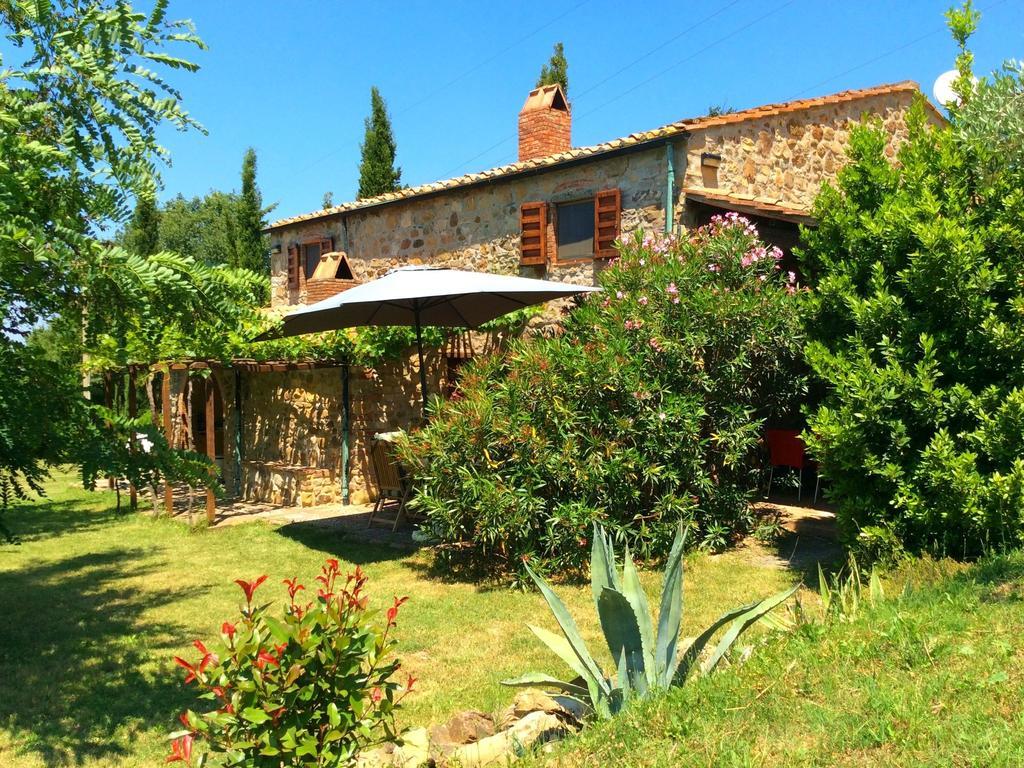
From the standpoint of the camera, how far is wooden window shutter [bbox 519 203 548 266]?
11.5 metres

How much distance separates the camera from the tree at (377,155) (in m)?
23.8

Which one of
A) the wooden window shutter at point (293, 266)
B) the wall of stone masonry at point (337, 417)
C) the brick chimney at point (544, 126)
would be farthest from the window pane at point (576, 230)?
the wooden window shutter at point (293, 266)

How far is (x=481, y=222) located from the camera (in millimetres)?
12602

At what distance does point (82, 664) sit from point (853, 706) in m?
4.90

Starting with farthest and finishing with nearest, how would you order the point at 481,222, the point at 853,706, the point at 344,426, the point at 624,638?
the point at 481,222
the point at 344,426
the point at 624,638
the point at 853,706

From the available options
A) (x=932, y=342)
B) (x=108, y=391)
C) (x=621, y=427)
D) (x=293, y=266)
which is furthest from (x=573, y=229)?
(x=108, y=391)

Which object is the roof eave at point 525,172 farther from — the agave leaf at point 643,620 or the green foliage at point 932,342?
the agave leaf at point 643,620

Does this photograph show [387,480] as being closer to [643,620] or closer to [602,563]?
[602,563]

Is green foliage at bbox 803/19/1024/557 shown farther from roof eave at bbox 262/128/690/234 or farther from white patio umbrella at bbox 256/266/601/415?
roof eave at bbox 262/128/690/234

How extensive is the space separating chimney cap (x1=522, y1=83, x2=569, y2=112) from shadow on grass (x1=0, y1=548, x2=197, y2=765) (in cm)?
920

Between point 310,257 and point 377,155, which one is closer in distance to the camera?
point 310,257

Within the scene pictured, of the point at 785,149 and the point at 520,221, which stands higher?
the point at 785,149

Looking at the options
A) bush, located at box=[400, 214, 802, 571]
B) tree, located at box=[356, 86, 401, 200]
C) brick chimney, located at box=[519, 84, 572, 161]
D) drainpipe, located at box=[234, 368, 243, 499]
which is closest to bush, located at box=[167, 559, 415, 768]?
bush, located at box=[400, 214, 802, 571]

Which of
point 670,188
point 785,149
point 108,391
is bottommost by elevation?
point 108,391
